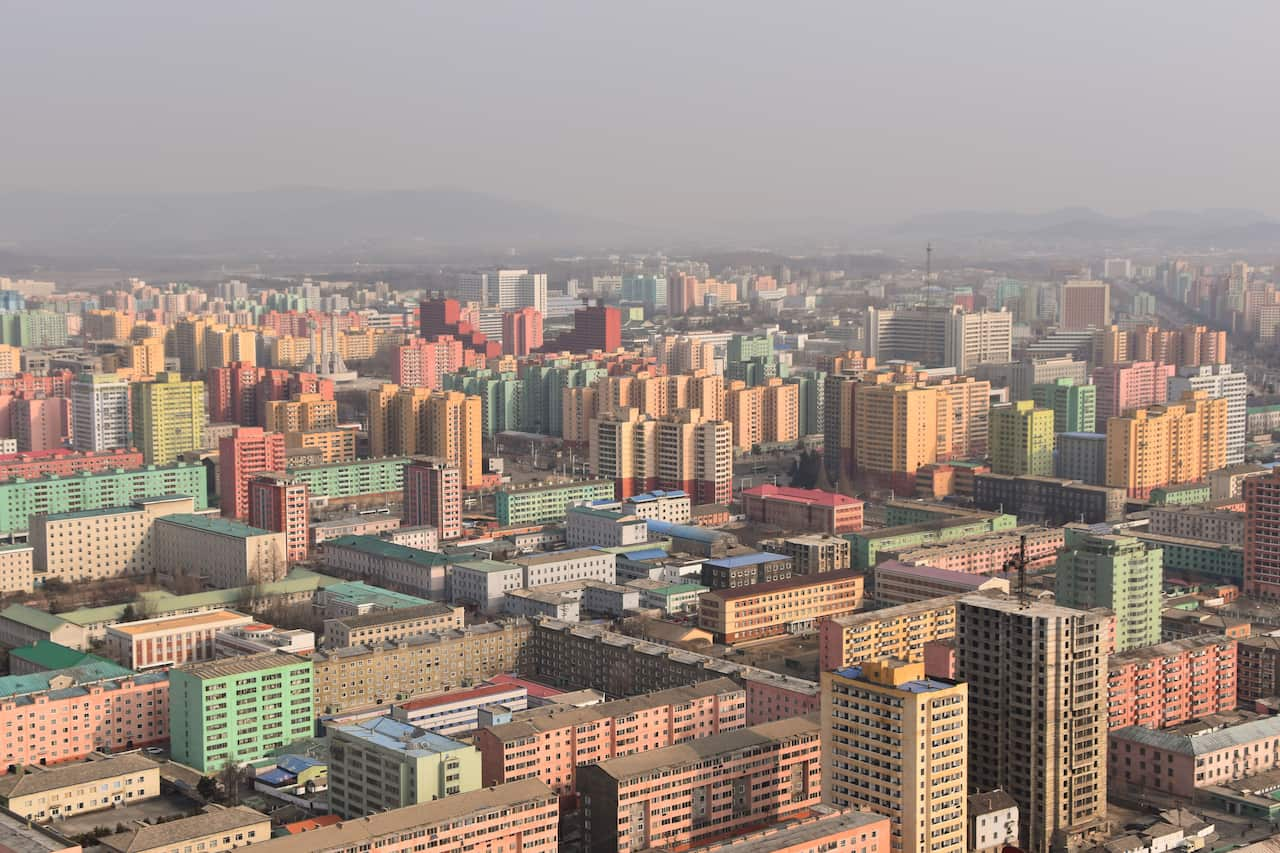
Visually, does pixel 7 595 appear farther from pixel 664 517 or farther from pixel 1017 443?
pixel 1017 443

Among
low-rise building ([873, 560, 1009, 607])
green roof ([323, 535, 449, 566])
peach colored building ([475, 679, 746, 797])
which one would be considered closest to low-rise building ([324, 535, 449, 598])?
green roof ([323, 535, 449, 566])

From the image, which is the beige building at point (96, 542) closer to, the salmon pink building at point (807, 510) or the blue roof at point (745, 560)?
the blue roof at point (745, 560)

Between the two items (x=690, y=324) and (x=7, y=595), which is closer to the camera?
(x=7, y=595)

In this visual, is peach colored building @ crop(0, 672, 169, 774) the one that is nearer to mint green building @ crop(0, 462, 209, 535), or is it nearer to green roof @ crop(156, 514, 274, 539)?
green roof @ crop(156, 514, 274, 539)

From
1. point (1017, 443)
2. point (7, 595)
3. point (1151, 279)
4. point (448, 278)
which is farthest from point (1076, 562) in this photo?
point (448, 278)

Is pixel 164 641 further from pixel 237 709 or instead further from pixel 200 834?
pixel 200 834
